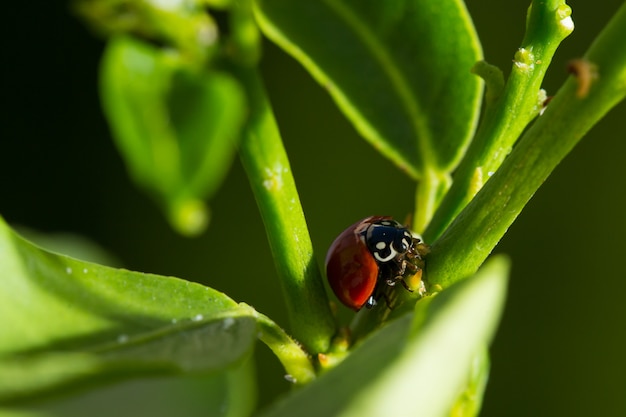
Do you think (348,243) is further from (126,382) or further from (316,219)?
(316,219)

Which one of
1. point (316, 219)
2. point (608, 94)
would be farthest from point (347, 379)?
point (316, 219)

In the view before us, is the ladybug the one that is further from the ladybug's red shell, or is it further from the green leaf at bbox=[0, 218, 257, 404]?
the green leaf at bbox=[0, 218, 257, 404]

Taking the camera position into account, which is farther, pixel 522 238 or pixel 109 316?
pixel 522 238

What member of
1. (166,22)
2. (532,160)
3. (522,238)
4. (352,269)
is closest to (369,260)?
(352,269)

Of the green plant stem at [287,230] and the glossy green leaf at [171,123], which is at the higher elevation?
the glossy green leaf at [171,123]

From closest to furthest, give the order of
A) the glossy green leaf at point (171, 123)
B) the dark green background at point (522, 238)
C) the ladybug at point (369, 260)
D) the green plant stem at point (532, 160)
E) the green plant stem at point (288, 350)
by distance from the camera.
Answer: the glossy green leaf at point (171, 123), the green plant stem at point (532, 160), the green plant stem at point (288, 350), the ladybug at point (369, 260), the dark green background at point (522, 238)

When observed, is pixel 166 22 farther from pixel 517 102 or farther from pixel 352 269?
pixel 352 269

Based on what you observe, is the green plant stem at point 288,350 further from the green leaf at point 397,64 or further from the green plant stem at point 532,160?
the green leaf at point 397,64

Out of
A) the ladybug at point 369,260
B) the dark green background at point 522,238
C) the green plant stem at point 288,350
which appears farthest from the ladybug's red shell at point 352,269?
the dark green background at point 522,238
